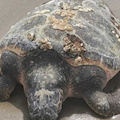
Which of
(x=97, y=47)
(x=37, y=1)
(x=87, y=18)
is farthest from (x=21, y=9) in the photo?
(x=97, y=47)

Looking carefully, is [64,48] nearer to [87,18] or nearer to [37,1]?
[87,18]

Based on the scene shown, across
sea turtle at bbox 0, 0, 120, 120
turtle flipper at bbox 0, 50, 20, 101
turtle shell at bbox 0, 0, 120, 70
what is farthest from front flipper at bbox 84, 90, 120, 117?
turtle flipper at bbox 0, 50, 20, 101

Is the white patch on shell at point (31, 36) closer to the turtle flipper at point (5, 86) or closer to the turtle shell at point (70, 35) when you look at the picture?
the turtle shell at point (70, 35)

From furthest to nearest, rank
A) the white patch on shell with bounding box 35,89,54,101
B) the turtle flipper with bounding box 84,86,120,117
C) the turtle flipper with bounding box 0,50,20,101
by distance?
the turtle flipper with bounding box 0,50,20,101 < the turtle flipper with bounding box 84,86,120,117 < the white patch on shell with bounding box 35,89,54,101

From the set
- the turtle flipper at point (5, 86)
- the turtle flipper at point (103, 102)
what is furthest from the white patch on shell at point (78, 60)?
the turtle flipper at point (5, 86)

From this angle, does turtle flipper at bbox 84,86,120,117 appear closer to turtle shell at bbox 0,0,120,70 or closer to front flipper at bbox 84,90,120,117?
front flipper at bbox 84,90,120,117

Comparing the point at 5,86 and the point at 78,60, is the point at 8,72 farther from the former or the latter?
the point at 78,60

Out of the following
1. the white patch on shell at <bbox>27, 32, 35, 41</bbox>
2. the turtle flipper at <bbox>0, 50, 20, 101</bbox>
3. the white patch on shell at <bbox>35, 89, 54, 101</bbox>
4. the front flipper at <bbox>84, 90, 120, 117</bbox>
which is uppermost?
the white patch on shell at <bbox>27, 32, 35, 41</bbox>

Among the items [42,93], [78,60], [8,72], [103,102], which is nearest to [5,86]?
[8,72]
